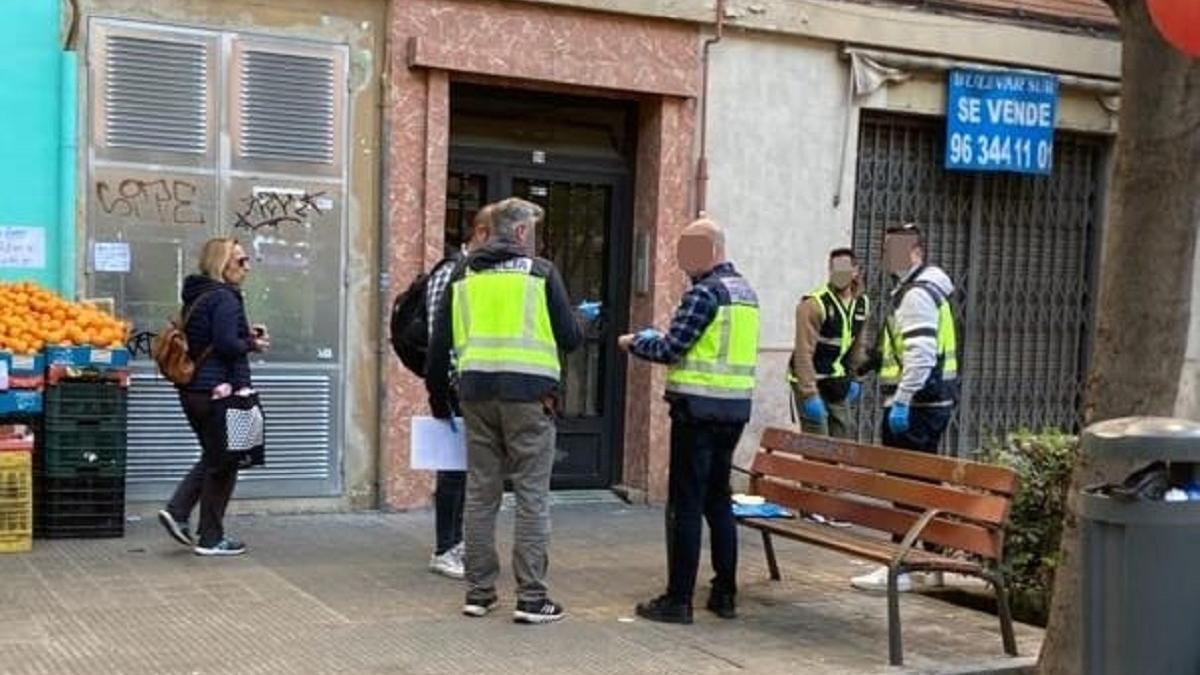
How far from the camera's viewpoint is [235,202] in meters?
9.15

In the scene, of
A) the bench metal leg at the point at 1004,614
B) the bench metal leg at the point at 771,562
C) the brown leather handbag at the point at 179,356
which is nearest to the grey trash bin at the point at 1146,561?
the bench metal leg at the point at 1004,614

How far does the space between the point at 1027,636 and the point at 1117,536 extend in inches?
111

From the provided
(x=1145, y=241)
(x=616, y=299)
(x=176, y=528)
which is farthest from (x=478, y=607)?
(x=616, y=299)

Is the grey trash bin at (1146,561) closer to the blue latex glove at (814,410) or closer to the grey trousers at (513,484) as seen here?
the grey trousers at (513,484)

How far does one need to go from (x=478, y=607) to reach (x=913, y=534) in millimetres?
2000

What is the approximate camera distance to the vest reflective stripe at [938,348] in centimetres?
788

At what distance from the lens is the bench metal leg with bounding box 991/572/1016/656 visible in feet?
→ 21.1

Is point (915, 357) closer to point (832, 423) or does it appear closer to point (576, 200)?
point (832, 423)

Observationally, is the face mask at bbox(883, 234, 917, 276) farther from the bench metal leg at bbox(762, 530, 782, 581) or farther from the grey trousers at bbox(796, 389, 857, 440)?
the grey trousers at bbox(796, 389, 857, 440)

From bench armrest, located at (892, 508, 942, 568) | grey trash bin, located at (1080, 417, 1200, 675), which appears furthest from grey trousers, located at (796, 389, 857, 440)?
grey trash bin, located at (1080, 417, 1200, 675)

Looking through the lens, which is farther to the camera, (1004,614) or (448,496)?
(448,496)

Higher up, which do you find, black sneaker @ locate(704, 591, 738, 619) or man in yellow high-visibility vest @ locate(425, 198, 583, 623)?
man in yellow high-visibility vest @ locate(425, 198, 583, 623)

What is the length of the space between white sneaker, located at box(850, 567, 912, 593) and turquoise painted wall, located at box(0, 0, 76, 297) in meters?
4.88

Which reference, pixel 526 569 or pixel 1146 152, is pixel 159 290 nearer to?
pixel 526 569
